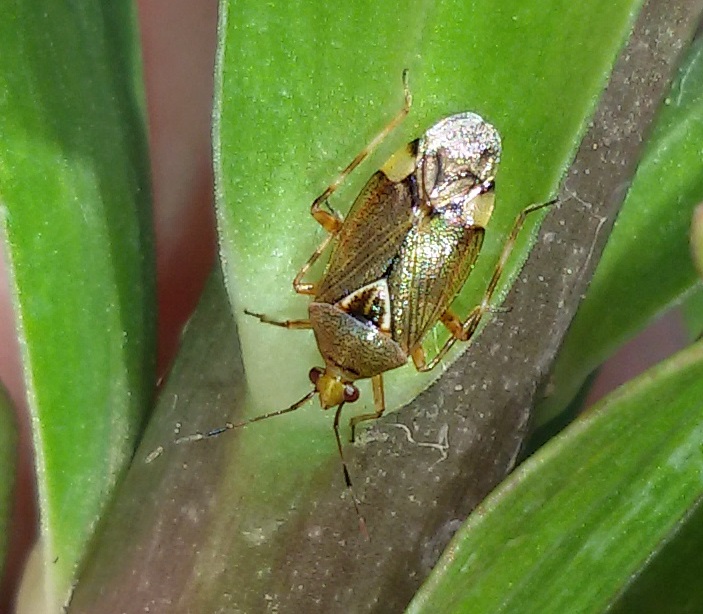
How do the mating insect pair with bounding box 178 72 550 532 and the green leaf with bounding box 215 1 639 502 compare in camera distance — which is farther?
the mating insect pair with bounding box 178 72 550 532

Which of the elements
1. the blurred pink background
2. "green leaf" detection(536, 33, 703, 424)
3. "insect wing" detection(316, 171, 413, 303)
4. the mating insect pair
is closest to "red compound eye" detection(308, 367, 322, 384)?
the mating insect pair

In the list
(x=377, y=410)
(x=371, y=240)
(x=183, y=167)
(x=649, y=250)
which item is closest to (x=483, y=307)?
(x=377, y=410)

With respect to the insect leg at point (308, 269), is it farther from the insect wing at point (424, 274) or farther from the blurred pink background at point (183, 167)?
the blurred pink background at point (183, 167)

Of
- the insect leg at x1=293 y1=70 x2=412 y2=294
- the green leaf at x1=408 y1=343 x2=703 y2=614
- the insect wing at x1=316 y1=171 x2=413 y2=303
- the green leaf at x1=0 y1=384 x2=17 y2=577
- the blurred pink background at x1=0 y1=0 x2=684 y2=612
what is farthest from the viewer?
the blurred pink background at x1=0 y1=0 x2=684 y2=612

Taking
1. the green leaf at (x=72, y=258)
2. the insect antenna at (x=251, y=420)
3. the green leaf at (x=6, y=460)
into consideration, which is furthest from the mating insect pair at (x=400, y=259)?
the green leaf at (x=6, y=460)

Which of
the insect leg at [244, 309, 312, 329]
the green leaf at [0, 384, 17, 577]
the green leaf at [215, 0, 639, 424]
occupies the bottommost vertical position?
the green leaf at [0, 384, 17, 577]

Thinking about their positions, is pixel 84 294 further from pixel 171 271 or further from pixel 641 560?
pixel 171 271

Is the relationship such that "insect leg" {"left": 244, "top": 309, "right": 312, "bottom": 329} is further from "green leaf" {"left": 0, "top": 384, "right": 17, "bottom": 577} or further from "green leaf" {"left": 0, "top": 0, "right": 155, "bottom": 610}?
"green leaf" {"left": 0, "top": 384, "right": 17, "bottom": 577}

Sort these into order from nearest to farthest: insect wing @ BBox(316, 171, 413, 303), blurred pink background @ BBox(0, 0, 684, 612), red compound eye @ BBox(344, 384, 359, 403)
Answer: red compound eye @ BBox(344, 384, 359, 403)
insect wing @ BBox(316, 171, 413, 303)
blurred pink background @ BBox(0, 0, 684, 612)
